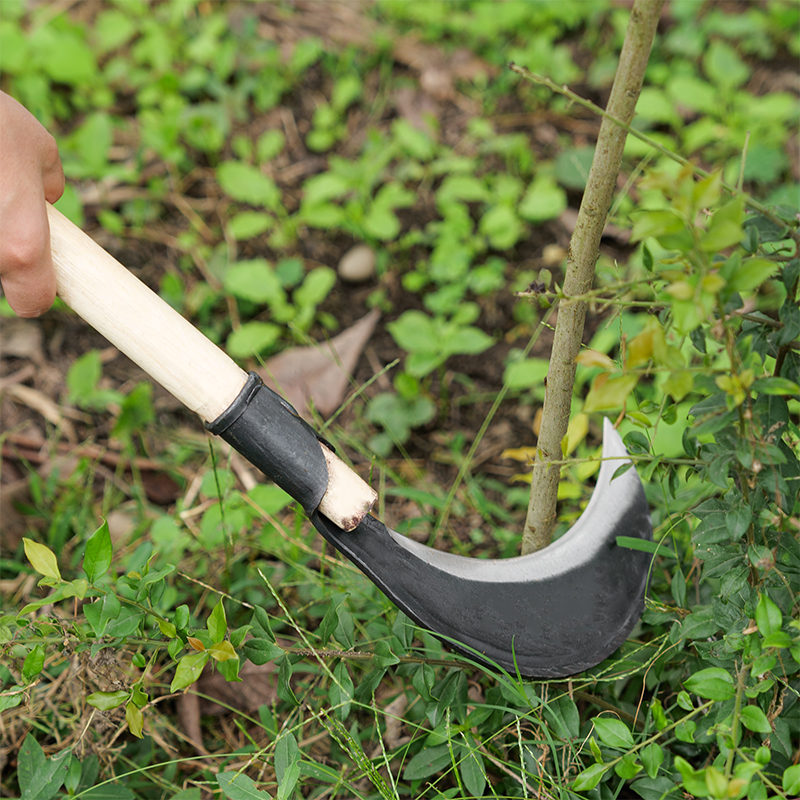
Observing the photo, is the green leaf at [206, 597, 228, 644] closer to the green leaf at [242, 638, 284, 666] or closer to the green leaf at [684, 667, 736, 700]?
the green leaf at [242, 638, 284, 666]

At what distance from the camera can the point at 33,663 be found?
1.21 metres

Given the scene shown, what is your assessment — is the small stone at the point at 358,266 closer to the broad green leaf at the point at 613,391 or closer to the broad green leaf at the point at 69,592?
the broad green leaf at the point at 69,592

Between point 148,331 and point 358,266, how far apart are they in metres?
1.36

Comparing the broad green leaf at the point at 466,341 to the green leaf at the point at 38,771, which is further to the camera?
the broad green leaf at the point at 466,341

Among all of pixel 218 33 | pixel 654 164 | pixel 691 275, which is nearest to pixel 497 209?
pixel 654 164

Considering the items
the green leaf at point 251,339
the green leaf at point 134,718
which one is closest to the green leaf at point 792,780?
the green leaf at point 134,718

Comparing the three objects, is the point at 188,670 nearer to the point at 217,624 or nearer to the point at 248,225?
the point at 217,624

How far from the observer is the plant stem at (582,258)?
3.67 ft

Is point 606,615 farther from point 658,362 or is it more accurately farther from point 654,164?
point 654,164

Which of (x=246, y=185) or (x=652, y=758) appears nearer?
(x=652, y=758)

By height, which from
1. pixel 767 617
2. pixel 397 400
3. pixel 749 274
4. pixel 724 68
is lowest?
pixel 397 400

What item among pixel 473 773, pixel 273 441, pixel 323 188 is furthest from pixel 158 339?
pixel 323 188

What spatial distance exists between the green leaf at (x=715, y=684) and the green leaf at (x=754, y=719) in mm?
28

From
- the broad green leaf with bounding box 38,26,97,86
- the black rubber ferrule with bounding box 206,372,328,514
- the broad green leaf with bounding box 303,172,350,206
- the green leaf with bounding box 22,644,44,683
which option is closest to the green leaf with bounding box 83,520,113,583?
the green leaf with bounding box 22,644,44,683
